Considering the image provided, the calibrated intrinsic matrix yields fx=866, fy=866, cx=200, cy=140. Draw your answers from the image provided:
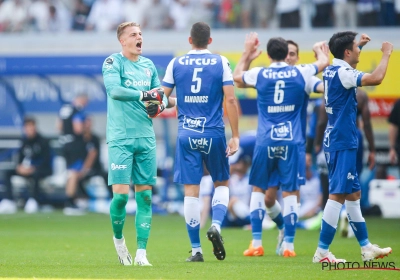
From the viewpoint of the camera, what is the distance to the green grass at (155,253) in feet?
25.5

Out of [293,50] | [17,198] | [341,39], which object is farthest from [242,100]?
[341,39]

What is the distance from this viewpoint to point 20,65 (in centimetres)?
2005

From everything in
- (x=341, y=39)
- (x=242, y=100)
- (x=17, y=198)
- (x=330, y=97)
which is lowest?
(x=17, y=198)

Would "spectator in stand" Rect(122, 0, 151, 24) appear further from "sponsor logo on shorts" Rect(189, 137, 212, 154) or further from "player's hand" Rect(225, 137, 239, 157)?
"player's hand" Rect(225, 137, 239, 157)

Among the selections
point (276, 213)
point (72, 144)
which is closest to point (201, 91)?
point (276, 213)

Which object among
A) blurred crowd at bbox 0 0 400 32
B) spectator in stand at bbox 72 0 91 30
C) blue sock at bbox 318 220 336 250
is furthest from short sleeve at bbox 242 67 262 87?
spectator in stand at bbox 72 0 91 30

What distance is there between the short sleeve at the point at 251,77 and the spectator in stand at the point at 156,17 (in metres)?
13.5

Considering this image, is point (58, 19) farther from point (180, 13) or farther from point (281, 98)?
point (281, 98)

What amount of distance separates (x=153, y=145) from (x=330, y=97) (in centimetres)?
188

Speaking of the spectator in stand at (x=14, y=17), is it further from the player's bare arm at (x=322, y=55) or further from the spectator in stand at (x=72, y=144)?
the player's bare arm at (x=322, y=55)

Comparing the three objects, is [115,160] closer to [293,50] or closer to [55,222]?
[293,50]

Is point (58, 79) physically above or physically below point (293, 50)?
below

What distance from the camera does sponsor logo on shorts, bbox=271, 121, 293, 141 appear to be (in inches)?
393

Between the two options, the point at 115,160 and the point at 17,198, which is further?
the point at 17,198
